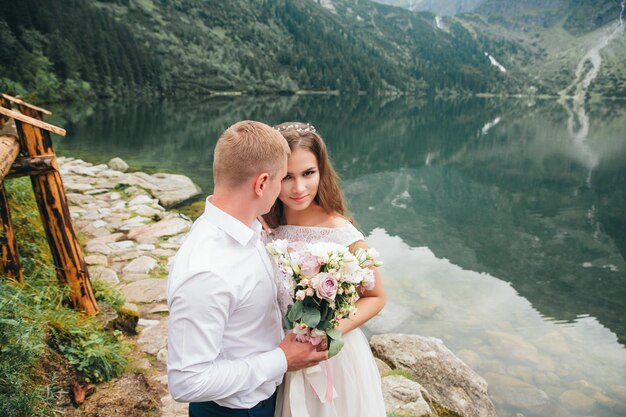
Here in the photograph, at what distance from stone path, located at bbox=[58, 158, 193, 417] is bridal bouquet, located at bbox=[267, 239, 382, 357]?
228cm

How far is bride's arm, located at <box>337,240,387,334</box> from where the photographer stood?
2448mm

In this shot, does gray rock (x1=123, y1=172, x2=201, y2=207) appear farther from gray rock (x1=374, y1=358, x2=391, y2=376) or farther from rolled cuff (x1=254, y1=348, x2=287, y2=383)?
rolled cuff (x1=254, y1=348, x2=287, y2=383)

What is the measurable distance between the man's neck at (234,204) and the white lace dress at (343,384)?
506 mm

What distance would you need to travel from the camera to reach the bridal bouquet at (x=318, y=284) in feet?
6.32

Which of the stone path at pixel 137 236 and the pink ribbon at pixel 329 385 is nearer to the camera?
the pink ribbon at pixel 329 385

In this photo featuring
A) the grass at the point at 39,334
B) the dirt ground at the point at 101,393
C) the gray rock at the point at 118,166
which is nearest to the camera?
the grass at the point at 39,334

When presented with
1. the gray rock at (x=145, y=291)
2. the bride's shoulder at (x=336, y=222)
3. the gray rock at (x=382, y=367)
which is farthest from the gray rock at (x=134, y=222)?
the bride's shoulder at (x=336, y=222)

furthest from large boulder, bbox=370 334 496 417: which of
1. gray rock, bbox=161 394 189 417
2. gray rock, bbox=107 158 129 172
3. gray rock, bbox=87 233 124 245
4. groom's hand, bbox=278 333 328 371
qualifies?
gray rock, bbox=107 158 129 172

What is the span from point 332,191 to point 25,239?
14.2 feet

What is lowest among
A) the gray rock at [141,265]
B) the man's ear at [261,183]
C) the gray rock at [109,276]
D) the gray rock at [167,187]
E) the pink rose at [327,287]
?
the gray rock at [167,187]

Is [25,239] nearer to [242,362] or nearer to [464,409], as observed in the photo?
[242,362]

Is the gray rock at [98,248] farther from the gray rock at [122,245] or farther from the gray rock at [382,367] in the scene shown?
the gray rock at [382,367]

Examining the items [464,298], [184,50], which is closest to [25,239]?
[464,298]

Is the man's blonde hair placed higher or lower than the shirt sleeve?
higher
